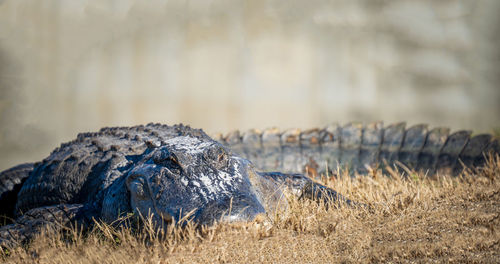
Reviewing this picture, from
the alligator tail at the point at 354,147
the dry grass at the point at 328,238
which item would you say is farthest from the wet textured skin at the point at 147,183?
the alligator tail at the point at 354,147

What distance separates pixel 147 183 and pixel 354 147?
13.7 feet

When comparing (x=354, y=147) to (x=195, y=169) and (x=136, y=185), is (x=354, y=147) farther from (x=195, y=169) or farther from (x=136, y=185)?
(x=136, y=185)

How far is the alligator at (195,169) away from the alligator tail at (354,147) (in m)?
0.01

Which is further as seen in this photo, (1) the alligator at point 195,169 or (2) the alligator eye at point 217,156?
(2) the alligator eye at point 217,156

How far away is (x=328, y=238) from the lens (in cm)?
323

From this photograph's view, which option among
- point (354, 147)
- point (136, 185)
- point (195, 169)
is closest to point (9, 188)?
point (136, 185)

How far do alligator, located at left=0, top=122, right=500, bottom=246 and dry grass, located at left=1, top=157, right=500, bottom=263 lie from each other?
14 cm

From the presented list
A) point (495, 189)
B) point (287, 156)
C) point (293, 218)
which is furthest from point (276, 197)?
point (287, 156)

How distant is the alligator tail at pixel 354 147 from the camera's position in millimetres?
6254

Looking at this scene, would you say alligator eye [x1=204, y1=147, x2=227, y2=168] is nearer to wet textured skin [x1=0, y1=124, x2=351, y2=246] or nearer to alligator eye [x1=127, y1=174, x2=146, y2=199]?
wet textured skin [x1=0, y1=124, x2=351, y2=246]

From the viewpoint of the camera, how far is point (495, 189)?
3.92m

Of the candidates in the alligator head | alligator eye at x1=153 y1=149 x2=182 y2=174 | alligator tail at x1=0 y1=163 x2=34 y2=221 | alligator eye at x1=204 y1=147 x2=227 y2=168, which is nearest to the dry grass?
the alligator head

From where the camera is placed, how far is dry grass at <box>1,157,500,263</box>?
9.38 feet

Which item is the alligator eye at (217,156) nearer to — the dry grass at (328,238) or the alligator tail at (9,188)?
the dry grass at (328,238)
